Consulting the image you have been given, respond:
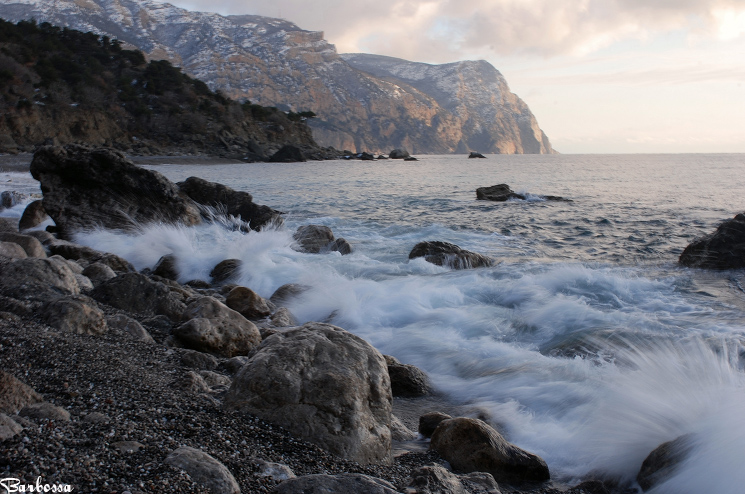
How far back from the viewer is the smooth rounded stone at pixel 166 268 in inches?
310

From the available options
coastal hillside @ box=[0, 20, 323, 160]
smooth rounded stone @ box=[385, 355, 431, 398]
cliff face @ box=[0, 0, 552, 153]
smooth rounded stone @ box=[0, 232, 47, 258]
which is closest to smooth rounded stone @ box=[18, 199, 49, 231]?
smooth rounded stone @ box=[0, 232, 47, 258]

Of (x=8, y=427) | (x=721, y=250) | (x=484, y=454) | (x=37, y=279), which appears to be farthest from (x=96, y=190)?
(x=721, y=250)

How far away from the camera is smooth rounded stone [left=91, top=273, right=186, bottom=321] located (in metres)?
4.93

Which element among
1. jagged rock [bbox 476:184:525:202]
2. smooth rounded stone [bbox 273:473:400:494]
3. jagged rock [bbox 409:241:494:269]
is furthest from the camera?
jagged rock [bbox 476:184:525:202]

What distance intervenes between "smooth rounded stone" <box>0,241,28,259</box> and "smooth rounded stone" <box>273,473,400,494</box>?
4.97m

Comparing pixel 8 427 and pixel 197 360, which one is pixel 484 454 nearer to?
pixel 197 360

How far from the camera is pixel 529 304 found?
21.0 ft

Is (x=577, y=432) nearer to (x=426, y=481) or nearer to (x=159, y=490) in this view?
(x=426, y=481)

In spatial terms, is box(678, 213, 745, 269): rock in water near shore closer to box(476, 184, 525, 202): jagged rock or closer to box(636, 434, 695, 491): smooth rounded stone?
box(636, 434, 695, 491): smooth rounded stone

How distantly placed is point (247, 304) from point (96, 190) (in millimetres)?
5839

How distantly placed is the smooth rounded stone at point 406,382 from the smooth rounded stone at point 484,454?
1.06 metres

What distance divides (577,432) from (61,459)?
10.2 ft

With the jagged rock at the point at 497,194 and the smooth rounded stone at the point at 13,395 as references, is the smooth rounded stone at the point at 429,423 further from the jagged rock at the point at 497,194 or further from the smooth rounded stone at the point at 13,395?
the jagged rock at the point at 497,194

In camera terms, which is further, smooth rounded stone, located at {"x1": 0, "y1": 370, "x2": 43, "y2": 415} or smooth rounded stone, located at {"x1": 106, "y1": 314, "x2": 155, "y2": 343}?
smooth rounded stone, located at {"x1": 106, "y1": 314, "x2": 155, "y2": 343}
